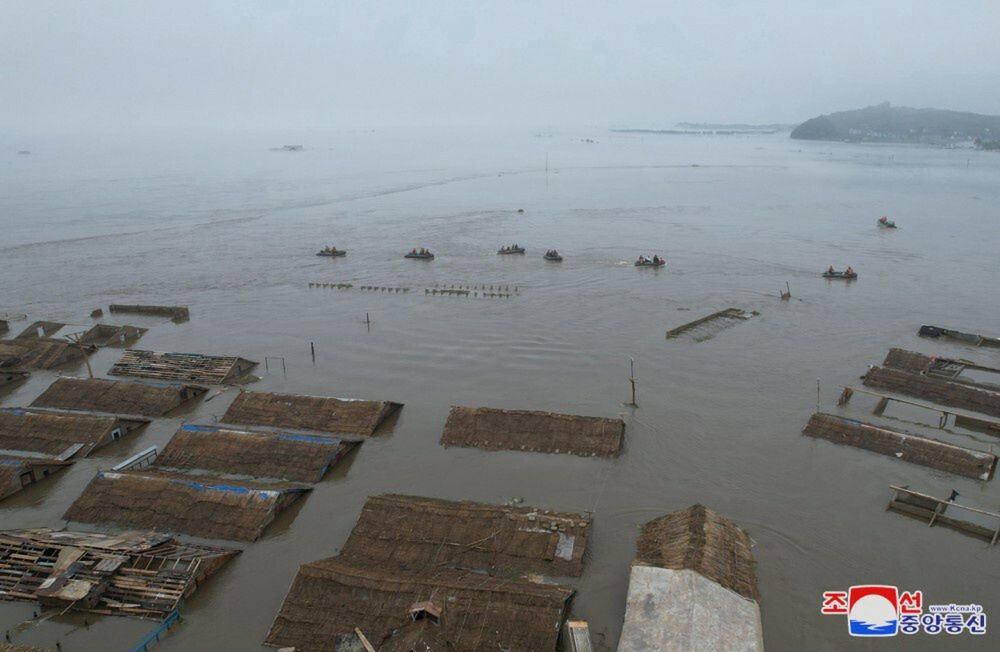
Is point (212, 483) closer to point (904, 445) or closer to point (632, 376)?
point (632, 376)

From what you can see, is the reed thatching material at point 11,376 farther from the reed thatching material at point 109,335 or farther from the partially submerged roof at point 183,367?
the partially submerged roof at point 183,367

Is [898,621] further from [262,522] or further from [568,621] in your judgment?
[262,522]

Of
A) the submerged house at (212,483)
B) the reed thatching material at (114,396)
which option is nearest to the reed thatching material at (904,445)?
the submerged house at (212,483)

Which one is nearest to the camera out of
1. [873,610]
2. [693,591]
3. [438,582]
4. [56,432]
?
[693,591]

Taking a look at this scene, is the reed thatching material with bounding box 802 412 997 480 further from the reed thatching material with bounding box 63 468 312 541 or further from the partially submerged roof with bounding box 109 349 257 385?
the partially submerged roof with bounding box 109 349 257 385

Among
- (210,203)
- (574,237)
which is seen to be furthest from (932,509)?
(210,203)

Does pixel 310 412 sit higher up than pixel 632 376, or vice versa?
pixel 310 412

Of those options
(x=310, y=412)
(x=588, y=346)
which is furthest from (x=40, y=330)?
(x=588, y=346)
